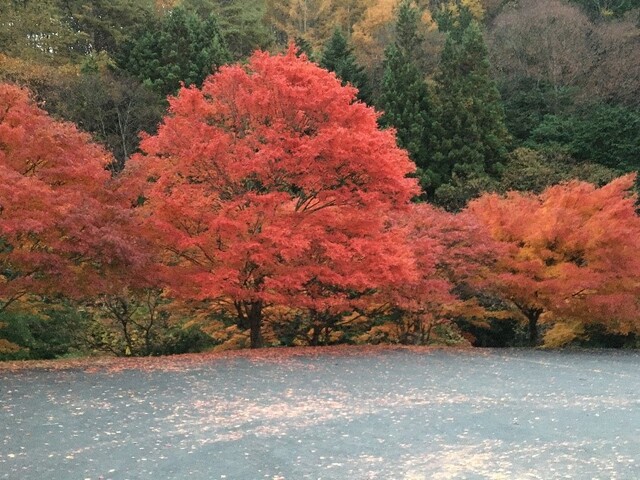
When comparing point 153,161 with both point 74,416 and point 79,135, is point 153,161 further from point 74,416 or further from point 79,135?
point 74,416

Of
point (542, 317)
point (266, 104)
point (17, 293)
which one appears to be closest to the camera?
point (17, 293)

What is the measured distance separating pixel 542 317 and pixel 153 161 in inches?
532

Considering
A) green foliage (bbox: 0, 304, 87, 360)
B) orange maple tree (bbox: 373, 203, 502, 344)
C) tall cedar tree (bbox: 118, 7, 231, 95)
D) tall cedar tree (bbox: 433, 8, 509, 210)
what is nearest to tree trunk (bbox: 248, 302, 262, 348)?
orange maple tree (bbox: 373, 203, 502, 344)

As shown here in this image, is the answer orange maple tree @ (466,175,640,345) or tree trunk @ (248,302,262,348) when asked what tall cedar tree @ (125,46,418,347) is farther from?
orange maple tree @ (466,175,640,345)

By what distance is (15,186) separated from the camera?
39.1ft

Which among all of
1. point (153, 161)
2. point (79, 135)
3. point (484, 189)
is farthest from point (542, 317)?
point (79, 135)

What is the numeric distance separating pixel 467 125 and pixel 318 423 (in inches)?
997

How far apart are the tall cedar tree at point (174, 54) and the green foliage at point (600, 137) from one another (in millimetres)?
17804

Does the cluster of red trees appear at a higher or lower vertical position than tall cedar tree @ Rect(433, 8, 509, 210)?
lower

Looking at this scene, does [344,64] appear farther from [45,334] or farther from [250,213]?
[45,334]

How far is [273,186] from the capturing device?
15398 millimetres

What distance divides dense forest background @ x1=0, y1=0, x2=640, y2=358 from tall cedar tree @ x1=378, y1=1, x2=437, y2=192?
3.1 inches

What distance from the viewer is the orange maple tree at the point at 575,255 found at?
1734 cm

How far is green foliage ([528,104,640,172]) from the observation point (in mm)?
32344
